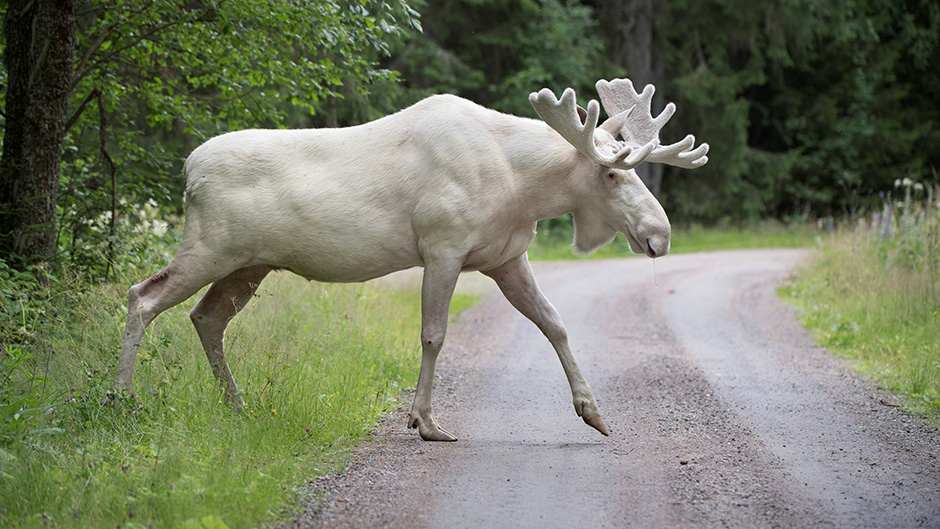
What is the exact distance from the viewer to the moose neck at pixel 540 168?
755 centimetres

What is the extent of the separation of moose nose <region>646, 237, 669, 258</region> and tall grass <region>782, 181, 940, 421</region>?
241cm

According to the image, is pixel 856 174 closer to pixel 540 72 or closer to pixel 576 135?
pixel 540 72

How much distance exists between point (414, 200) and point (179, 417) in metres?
1.90

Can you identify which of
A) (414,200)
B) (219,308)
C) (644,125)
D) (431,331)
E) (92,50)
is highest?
(92,50)

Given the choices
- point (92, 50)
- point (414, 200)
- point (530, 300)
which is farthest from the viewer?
point (92, 50)

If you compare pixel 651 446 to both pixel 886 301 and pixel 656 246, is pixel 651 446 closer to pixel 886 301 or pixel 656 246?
pixel 656 246

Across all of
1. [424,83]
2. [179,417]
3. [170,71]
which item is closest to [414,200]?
[179,417]

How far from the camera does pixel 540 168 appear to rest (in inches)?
297

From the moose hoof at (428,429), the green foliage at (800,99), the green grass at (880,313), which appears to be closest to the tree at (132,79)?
the moose hoof at (428,429)

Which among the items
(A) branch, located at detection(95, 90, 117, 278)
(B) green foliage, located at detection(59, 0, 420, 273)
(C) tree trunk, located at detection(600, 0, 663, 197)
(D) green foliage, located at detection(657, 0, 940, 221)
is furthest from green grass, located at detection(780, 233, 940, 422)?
(D) green foliage, located at detection(657, 0, 940, 221)

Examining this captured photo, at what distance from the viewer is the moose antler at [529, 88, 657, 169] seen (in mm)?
7215

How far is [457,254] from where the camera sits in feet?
24.1

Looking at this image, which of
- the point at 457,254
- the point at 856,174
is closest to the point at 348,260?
the point at 457,254

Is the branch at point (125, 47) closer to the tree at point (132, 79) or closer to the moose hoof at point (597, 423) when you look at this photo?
the tree at point (132, 79)
